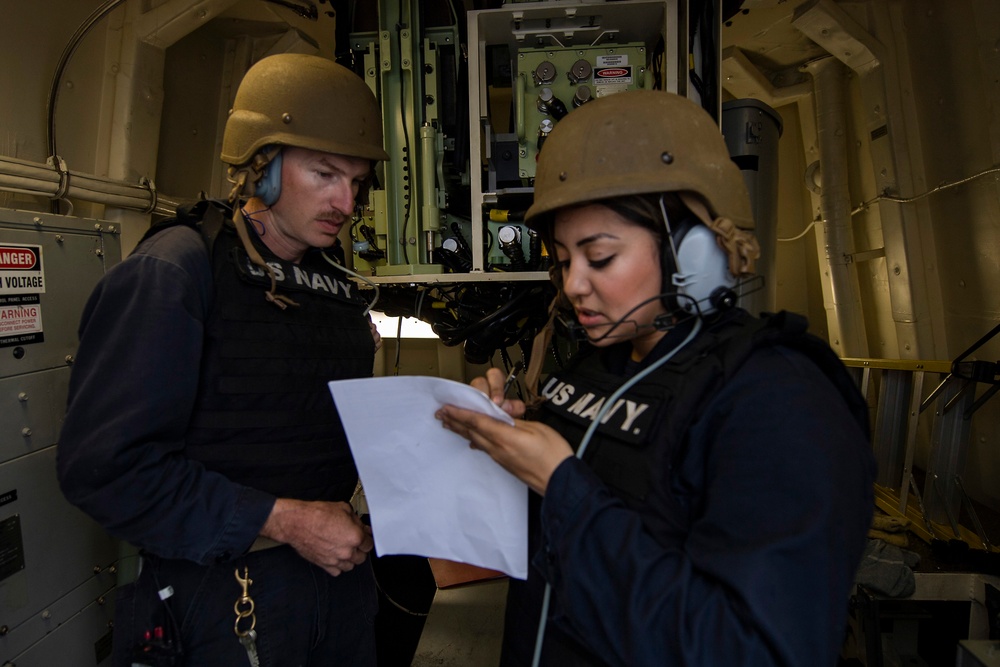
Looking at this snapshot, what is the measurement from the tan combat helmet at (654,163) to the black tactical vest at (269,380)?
75 cm

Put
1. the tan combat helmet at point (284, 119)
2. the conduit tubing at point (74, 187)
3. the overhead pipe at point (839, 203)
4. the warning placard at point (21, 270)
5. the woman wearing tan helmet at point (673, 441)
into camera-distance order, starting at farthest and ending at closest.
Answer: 1. the overhead pipe at point (839, 203)
2. the conduit tubing at point (74, 187)
3. the warning placard at point (21, 270)
4. the tan combat helmet at point (284, 119)
5. the woman wearing tan helmet at point (673, 441)

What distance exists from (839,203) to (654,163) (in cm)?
354

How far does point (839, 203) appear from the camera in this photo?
12.4ft

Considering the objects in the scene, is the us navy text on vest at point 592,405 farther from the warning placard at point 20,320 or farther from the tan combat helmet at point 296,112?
the warning placard at point 20,320

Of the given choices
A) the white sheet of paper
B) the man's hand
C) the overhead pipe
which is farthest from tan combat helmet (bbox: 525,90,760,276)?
the overhead pipe

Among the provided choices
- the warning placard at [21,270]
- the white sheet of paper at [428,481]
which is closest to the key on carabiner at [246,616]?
the white sheet of paper at [428,481]

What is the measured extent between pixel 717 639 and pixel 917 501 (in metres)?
3.10

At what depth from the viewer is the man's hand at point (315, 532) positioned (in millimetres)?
1229

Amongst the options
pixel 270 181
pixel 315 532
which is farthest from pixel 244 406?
pixel 270 181

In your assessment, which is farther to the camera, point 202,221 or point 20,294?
point 20,294

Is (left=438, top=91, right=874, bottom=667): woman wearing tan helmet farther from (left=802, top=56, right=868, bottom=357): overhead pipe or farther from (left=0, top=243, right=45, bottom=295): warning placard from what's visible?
(left=802, top=56, right=868, bottom=357): overhead pipe

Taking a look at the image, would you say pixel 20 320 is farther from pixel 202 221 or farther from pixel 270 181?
pixel 270 181

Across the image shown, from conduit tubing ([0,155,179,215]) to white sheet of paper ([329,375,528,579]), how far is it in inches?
70.2

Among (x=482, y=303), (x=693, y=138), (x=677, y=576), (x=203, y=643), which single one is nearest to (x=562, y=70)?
(x=482, y=303)
